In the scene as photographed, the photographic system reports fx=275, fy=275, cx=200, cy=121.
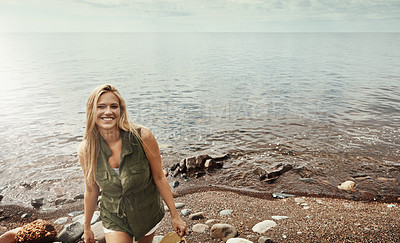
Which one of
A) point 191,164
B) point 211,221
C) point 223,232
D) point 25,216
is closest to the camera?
point 223,232

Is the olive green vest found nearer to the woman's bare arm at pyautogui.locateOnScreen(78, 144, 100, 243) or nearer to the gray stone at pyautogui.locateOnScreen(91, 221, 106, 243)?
the woman's bare arm at pyautogui.locateOnScreen(78, 144, 100, 243)

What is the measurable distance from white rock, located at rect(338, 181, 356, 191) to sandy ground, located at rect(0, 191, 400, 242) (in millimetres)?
704

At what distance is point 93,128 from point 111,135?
207 millimetres

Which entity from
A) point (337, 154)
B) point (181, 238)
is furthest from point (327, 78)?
point (181, 238)

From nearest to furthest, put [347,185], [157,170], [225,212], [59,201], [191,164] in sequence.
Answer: [157,170], [225,212], [59,201], [347,185], [191,164]

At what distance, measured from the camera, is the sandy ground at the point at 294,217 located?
4480 mm

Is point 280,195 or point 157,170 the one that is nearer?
point 157,170

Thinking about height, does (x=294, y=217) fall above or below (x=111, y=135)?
below

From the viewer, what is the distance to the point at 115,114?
2979 mm

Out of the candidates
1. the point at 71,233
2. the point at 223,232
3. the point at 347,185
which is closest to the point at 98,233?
the point at 71,233

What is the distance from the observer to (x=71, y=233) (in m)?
4.91

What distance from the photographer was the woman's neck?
3100mm

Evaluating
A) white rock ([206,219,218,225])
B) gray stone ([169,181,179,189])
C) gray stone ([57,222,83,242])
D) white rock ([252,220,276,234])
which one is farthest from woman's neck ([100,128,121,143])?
gray stone ([169,181,179,189])

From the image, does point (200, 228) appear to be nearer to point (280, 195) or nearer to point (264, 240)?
point (264, 240)
